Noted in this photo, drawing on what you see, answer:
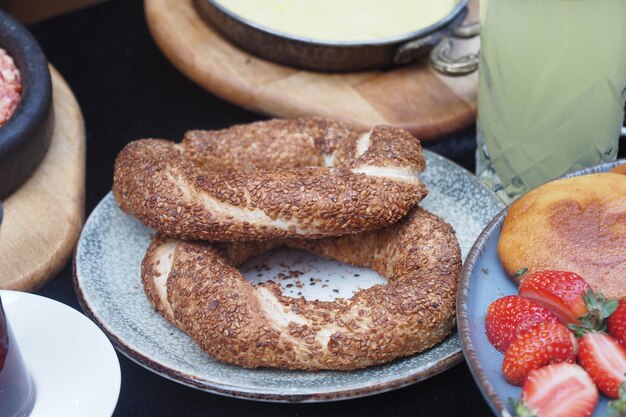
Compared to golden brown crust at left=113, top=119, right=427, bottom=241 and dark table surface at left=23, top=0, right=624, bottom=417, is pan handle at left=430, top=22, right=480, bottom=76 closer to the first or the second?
dark table surface at left=23, top=0, right=624, bottom=417

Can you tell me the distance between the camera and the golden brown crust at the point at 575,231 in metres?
1.25

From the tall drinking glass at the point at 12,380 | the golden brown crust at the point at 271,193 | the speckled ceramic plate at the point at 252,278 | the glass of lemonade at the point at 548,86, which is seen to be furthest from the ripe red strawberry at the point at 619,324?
the tall drinking glass at the point at 12,380

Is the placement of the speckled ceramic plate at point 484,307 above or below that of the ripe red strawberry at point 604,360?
below

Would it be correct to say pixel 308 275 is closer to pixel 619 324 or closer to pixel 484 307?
pixel 484 307

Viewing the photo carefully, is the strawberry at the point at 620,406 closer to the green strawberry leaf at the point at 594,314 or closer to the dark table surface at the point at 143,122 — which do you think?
the green strawberry leaf at the point at 594,314

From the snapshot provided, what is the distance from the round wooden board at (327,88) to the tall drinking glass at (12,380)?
0.91 m

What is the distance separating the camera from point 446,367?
128 centimetres

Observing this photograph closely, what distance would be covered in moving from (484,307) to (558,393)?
0.73ft

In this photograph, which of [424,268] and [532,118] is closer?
[424,268]

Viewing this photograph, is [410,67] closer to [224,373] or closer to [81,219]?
[81,219]

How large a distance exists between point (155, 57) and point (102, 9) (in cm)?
32

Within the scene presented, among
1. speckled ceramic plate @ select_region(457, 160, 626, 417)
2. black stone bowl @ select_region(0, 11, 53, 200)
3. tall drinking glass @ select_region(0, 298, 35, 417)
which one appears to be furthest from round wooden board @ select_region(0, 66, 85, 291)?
speckled ceramic plate @ select_region(457, 160, 626, 417)

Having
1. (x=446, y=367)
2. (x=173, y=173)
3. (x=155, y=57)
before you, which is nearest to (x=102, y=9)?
(x=155, y=57)

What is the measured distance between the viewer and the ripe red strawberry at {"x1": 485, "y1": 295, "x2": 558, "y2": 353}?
3.82 ft
